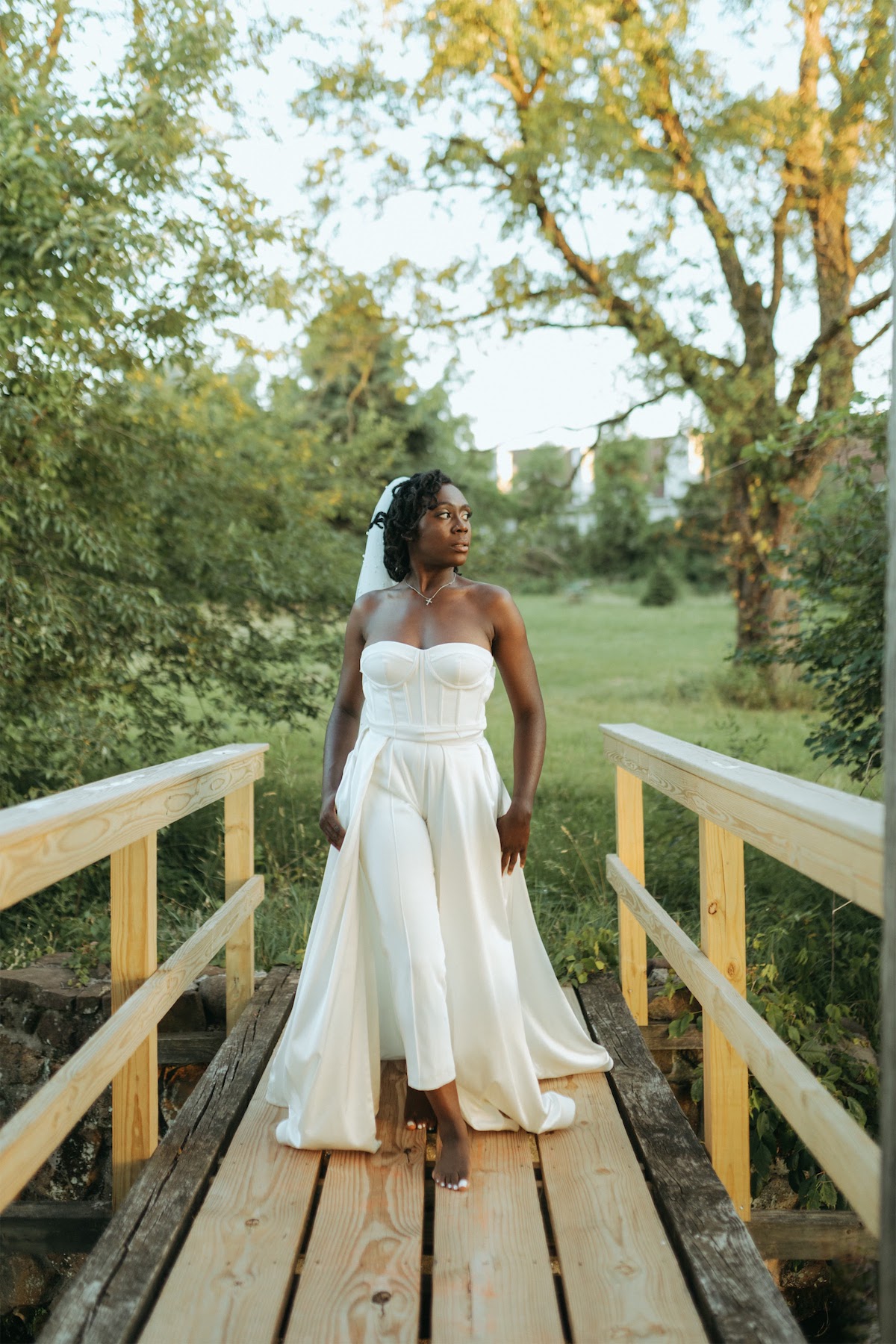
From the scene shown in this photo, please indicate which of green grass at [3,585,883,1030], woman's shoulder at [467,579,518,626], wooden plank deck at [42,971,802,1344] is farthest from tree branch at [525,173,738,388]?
wooden plank deck at [42,971,802,1344]

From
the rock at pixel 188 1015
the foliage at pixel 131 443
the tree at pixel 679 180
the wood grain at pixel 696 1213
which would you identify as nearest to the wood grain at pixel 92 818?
the rock at pixel 188 1015

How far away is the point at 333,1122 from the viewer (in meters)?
2.92

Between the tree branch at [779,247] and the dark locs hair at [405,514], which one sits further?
the tree branch at [779,247]

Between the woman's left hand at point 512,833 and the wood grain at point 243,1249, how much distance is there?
2.95 feet

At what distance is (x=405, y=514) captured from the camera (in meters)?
3.21

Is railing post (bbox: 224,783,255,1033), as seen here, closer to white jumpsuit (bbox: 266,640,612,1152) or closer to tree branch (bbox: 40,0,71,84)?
white jumpsuit (bbox: 266,640,612,1152)

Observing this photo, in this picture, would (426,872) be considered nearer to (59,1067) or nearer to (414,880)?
(414,880)

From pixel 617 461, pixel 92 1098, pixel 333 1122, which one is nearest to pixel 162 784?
pixel 92 1098

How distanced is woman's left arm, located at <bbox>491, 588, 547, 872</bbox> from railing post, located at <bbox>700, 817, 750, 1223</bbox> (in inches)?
19.9

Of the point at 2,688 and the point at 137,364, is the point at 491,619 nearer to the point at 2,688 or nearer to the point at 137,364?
the point at 2,688

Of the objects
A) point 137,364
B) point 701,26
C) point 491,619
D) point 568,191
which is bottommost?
point 491,619

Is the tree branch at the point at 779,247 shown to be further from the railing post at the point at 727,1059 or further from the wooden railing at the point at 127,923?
the railing post at the point at 727,1059

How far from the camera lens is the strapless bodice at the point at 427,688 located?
9.94ft

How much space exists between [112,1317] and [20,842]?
36.4 inches
